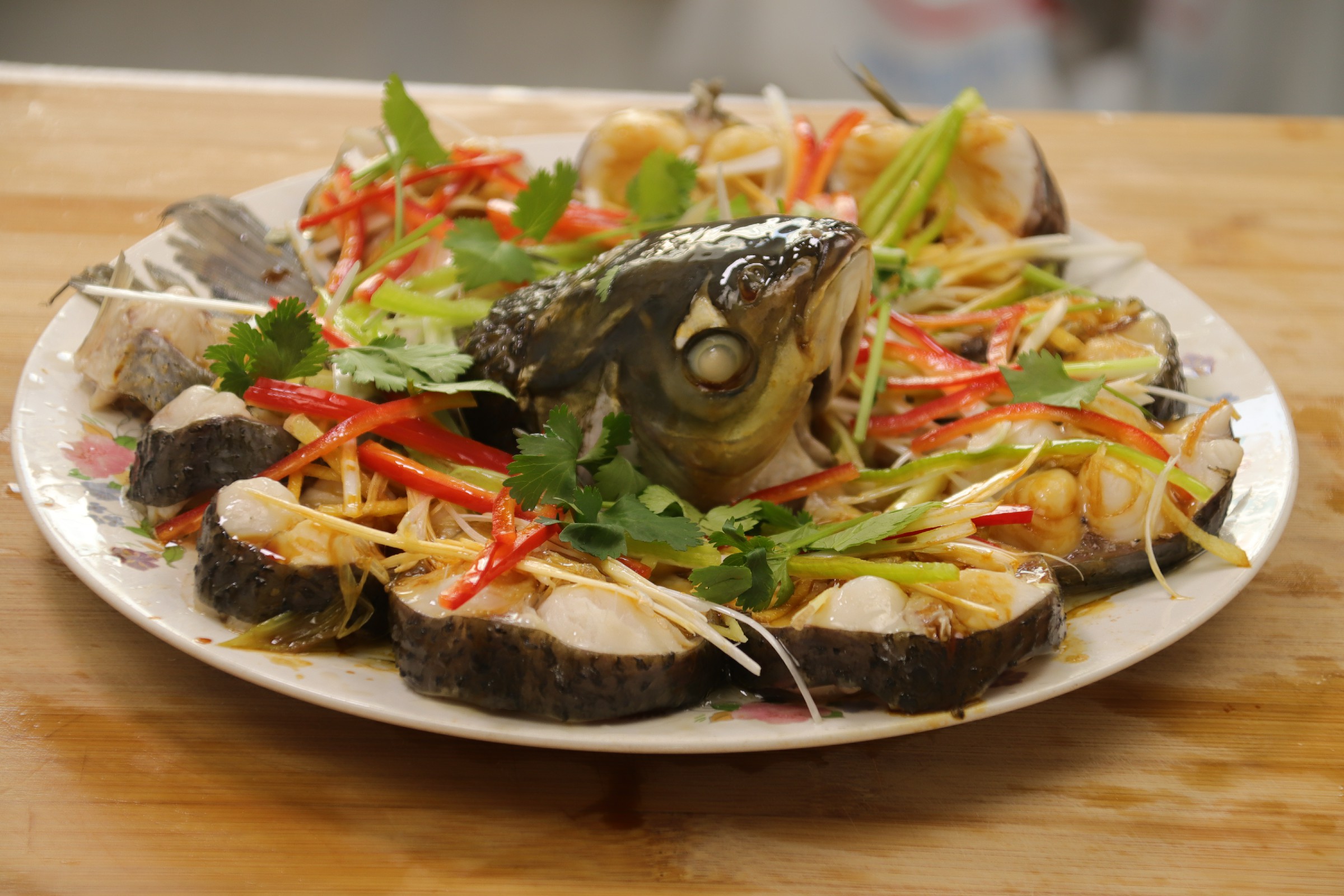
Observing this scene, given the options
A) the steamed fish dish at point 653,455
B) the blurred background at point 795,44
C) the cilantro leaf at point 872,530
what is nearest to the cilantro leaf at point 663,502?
the steamed fish dish at point 653,455

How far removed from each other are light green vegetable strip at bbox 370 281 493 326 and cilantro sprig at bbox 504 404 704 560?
0.52 meters

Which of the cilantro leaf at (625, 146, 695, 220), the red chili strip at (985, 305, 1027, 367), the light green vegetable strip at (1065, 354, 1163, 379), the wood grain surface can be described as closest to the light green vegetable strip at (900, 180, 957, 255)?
the red chili strip at (985, 305, 1027, 367)

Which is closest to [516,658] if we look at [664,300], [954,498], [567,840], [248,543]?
[567,840]

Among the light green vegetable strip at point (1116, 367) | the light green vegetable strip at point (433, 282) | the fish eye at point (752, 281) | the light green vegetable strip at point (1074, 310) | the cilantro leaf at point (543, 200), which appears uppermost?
the fish eye at point (752, 281)

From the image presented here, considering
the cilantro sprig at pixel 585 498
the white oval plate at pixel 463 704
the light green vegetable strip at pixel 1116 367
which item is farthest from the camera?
the light green vegetable strip at pixel 1116 367

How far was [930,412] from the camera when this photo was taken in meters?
2.20

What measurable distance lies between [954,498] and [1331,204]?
2.60m

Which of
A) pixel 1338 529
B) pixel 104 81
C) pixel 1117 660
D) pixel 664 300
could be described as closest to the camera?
pixel 1117 660

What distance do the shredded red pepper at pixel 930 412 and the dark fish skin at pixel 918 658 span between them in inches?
27.3

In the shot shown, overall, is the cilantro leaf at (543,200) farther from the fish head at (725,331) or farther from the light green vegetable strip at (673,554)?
the light green vegetable strip at (673,554)

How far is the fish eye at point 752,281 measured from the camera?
68.2 inches

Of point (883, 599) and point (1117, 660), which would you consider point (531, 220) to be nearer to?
point (883, 599)

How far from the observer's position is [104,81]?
3893 mm

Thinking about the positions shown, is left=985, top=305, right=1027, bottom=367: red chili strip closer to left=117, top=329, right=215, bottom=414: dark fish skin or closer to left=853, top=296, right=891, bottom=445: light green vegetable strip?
left=853, top=296, right=891, bottom=445: light green vegetable strip
